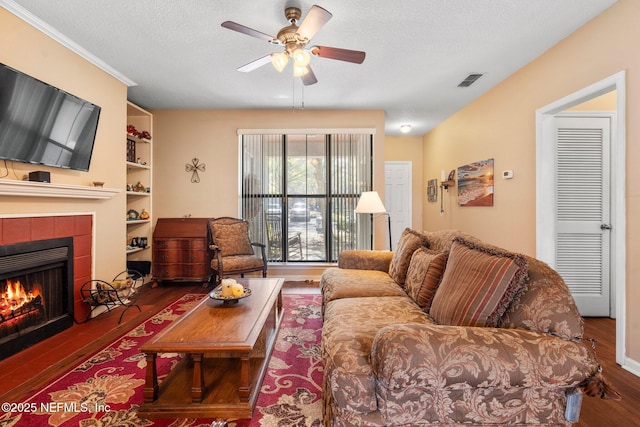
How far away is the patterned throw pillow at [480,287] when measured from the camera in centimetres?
132

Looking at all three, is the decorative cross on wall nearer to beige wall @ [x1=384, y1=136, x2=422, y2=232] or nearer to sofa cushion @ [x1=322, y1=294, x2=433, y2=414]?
sofa cushion @ [x1=322, y1=294, x2=433, y2=414]

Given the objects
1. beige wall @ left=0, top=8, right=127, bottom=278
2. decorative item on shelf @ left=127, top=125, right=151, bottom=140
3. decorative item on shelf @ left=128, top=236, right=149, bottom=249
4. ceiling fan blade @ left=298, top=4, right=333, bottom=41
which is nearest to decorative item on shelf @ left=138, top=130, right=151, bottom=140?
decorative item on shelf @ left=127, top=125, right=151, bottom=140

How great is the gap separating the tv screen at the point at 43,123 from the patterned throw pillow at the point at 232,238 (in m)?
1.64

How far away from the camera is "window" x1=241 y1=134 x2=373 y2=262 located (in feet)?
15.2

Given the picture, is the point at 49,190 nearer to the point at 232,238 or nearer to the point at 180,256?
the point at 180,256

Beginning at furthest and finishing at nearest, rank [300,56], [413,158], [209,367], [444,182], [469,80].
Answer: [413,158]
[444,182]
[469,80]
[300,56]
[209,367]

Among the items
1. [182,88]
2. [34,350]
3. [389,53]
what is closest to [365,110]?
[389,53]

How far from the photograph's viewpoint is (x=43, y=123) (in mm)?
2426

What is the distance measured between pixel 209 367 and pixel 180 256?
98.8 inches

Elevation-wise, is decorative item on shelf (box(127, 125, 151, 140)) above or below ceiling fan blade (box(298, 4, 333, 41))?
below

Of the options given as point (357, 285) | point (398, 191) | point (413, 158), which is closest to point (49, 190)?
point (357, 285)

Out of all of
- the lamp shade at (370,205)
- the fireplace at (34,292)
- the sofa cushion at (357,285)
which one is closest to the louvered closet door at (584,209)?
the lamp shade at (370,205)

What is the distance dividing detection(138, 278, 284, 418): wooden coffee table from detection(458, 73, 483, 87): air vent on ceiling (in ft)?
10.9

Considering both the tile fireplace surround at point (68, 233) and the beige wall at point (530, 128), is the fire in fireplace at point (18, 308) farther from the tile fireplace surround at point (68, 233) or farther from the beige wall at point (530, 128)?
the beige wall at point (530, 128)
